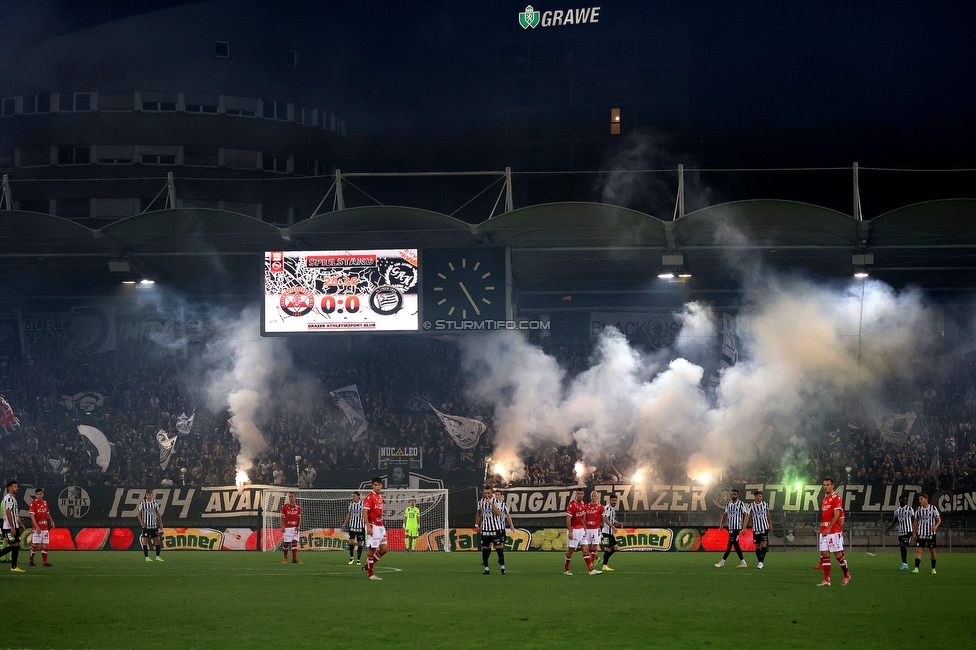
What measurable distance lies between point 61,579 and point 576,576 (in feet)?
33.0

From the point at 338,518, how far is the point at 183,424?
32.9 ft

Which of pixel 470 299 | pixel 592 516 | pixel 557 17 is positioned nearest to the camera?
pixel 592 516

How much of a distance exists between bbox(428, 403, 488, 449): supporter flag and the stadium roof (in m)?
6.13

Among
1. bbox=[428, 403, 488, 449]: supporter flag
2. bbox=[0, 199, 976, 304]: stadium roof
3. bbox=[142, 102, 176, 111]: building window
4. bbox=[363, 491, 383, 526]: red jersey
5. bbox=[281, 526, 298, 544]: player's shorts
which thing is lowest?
bbox=[281, 526, 298, 544]: player's shorts

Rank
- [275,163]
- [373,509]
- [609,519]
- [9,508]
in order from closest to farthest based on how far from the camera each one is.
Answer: [373,509], [9,508], [609,519], [275,163]

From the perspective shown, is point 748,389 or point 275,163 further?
point 275,163

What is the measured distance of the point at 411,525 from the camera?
106 ft

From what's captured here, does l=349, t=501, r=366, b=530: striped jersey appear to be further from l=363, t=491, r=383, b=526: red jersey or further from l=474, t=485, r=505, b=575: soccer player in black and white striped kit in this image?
l=363, t=491, r=383, b=526: red jersey

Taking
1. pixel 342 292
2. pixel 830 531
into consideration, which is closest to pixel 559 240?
pixel 342 292

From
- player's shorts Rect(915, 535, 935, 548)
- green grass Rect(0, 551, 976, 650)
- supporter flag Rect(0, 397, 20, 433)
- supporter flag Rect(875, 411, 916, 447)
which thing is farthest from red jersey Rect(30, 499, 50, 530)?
supporter flag Rect(875, 411, 916, 447)

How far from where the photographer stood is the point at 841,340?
39625 millimetres

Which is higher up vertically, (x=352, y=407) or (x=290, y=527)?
(x=352, y=407)

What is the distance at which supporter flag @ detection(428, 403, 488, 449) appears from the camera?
129ft

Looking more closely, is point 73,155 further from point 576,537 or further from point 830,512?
point 830,512
